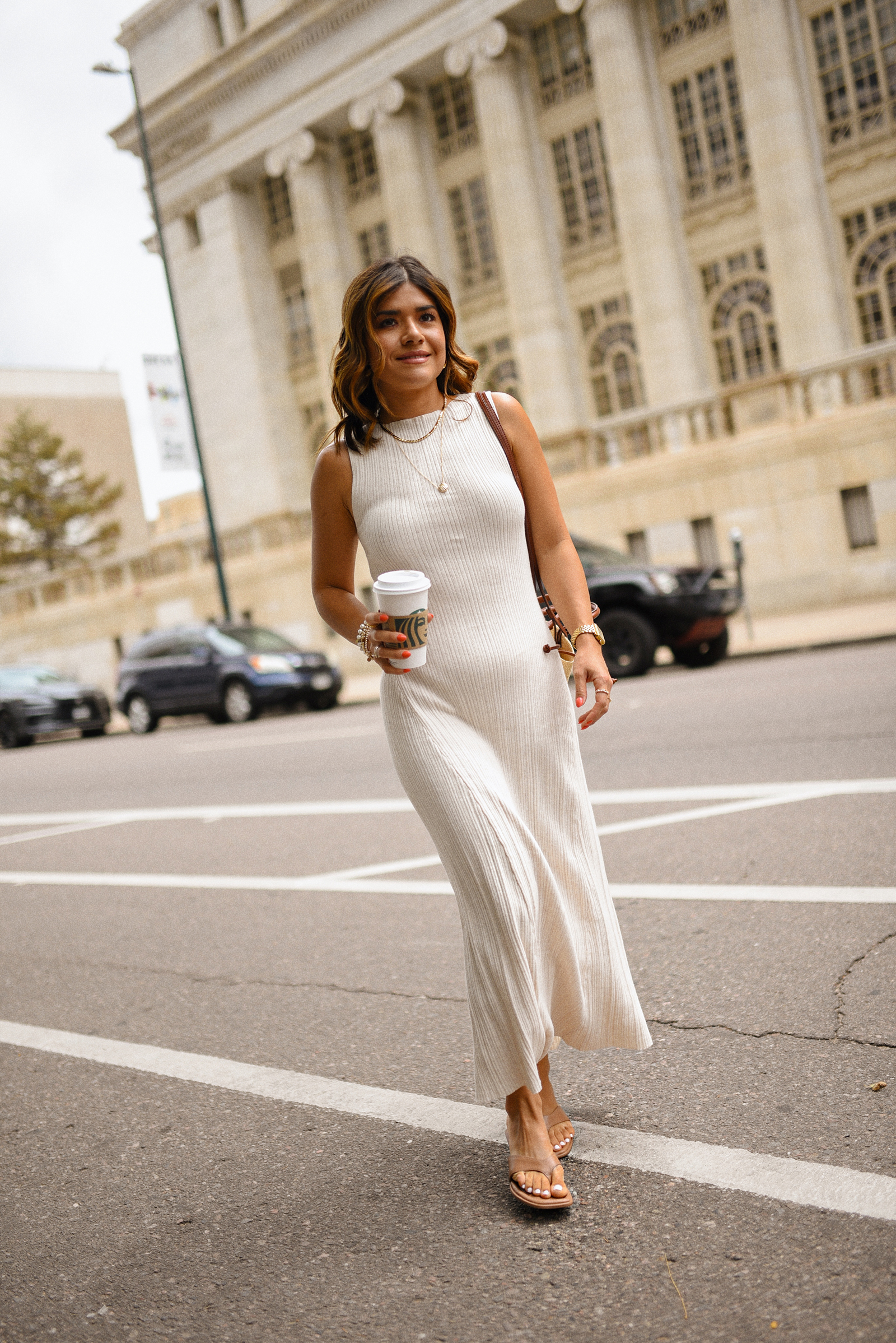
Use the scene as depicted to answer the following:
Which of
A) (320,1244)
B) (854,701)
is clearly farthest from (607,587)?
(320,1244)

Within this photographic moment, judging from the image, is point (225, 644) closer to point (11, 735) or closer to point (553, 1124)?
point (11, 735)

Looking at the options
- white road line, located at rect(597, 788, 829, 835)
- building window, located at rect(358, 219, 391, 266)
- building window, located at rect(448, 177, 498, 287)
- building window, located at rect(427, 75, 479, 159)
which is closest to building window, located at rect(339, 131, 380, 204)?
building window, located at rect(358, 219, 391, 266)

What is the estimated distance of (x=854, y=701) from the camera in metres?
9.38

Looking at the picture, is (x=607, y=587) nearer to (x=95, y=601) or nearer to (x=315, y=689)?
(x=315, y=689)

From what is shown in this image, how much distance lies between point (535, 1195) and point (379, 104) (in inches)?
1281

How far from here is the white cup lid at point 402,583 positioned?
258 centimetres

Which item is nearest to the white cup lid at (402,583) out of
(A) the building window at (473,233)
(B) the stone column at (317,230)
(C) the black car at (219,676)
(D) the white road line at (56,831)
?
(D) the white road line at (56,831)

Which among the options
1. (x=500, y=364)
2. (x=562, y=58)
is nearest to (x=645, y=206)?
(x=562, y=58)

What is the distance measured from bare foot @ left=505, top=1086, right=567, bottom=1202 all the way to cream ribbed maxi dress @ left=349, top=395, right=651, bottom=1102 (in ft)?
0.16

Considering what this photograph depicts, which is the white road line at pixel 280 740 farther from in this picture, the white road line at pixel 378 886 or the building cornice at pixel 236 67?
the building cornice at pixel 236 67

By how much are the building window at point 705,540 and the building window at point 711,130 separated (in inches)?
355

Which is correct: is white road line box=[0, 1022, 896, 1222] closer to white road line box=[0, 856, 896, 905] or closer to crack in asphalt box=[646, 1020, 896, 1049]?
crack in asphalt box=[646, 1020, 896, 1049]

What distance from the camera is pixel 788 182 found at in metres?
25.1

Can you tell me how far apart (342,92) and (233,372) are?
8.62m
